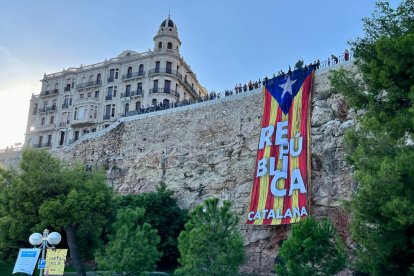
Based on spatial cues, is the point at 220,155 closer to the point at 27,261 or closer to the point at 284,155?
the point at 284,155

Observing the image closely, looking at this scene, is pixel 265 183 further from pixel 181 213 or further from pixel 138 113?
pixel 138 113

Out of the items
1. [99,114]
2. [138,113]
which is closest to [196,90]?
[99,114]

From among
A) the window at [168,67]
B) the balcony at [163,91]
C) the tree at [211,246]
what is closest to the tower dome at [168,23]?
the window at [168,67]

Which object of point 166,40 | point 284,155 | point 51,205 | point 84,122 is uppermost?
point 166,40

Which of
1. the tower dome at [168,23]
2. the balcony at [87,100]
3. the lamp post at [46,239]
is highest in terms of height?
the tower dome at [168,23]

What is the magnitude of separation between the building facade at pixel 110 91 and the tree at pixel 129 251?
91.7 ft

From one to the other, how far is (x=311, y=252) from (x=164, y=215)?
13.5 m

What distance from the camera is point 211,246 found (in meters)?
18.2

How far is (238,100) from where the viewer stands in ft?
103

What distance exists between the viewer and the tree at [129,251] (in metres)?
18.5

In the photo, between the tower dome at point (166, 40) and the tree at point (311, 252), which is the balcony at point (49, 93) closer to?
the tower dome at point (166, 40)

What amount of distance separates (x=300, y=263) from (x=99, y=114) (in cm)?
3830

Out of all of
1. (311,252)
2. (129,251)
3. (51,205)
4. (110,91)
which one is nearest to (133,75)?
(110,91)

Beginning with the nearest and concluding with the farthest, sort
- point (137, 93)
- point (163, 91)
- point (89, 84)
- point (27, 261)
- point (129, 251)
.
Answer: point (27, 261) < point (129, 251) < point (163, 91) < point (137, 93) < point (89, 84)
